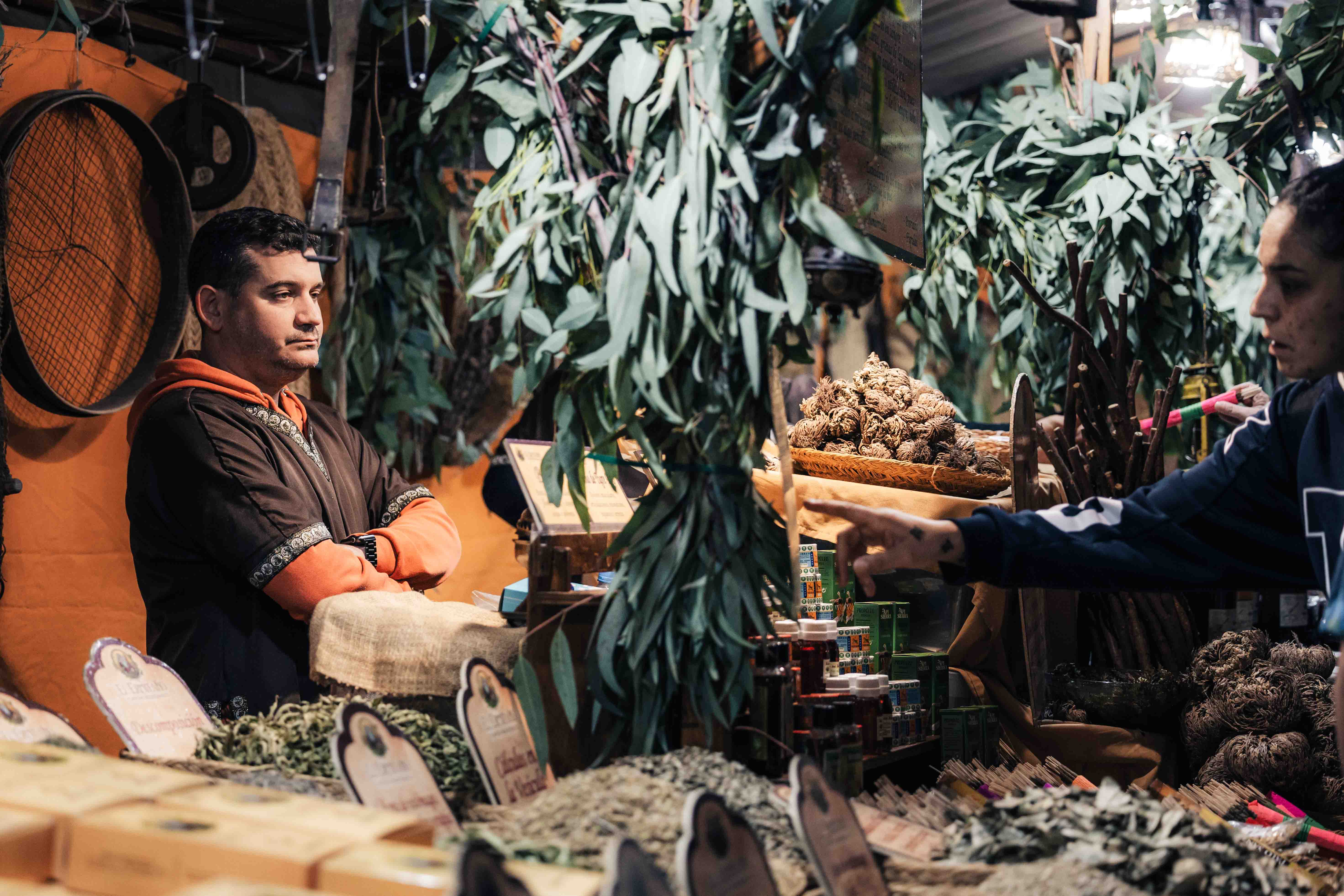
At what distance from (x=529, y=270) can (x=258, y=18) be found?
177 cm

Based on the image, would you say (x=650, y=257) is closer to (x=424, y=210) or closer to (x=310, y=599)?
(x=310, y=599)

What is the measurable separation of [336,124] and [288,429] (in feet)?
2.04

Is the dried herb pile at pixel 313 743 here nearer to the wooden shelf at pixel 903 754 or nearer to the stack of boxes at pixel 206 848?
the stack of boxes at pixel 206 848

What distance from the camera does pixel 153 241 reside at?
9.05ft

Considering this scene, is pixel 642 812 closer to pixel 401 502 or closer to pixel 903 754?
pixel 903 754

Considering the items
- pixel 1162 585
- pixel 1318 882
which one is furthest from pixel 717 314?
pixel 1318 882

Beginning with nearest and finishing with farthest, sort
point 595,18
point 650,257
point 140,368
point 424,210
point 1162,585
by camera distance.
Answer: point 650,257, point 595,18, point 1162,585, point 140,368, point 424,210

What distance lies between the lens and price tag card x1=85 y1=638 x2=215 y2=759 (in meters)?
1.39

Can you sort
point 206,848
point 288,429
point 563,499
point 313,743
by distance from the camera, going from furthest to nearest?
point 288,429 → point 563,499 → point 313,743 → point 206,848

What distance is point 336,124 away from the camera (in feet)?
7.38

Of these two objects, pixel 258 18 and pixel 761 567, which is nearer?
pixel 761 567

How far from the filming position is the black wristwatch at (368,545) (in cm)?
201

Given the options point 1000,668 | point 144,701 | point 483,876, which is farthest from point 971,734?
point 483,876

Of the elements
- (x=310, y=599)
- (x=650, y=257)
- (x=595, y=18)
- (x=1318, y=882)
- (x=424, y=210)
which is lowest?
(x=1318, y=882)
